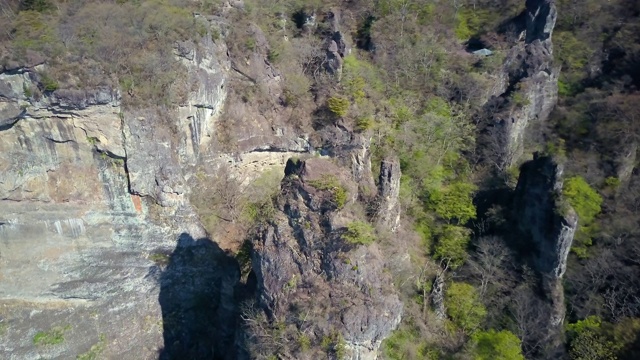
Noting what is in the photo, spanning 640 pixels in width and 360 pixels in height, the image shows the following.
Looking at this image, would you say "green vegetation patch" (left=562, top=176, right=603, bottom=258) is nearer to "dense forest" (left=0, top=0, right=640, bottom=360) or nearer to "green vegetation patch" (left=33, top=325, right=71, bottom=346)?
"dense forest" (left=0, top=0, right=640, bottom=360)

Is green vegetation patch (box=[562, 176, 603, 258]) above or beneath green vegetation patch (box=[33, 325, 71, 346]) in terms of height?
above

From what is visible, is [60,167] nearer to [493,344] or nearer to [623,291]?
[493,344]

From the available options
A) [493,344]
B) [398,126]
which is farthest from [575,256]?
[398,126]

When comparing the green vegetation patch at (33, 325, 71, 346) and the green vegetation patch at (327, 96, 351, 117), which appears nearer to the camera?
the green vegetation patch at (33, 325, 71, 346)

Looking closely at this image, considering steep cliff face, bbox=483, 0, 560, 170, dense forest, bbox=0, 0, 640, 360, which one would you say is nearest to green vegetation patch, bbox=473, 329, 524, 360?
dense forest, bbox=0, 0, 640, 360

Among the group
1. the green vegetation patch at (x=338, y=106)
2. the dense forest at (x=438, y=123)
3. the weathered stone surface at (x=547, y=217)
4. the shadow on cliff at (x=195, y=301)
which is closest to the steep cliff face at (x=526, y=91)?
the dense forest at (x=438, y=123)

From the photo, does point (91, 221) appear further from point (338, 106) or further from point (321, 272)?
point (338, 106)
